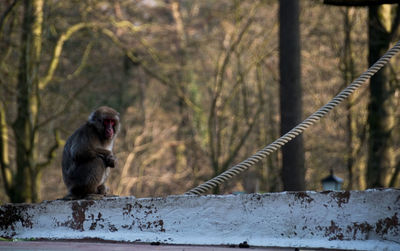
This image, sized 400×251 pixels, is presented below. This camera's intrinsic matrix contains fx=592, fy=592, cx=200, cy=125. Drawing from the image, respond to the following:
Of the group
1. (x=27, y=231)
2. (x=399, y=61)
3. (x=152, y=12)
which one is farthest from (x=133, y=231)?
(x=152, y=12)

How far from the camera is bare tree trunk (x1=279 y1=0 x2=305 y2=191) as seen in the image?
38.9 ft

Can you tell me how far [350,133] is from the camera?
1914 cm

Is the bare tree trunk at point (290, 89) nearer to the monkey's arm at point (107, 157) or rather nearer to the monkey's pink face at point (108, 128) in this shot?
the monkey's pink face at point (108, 128)

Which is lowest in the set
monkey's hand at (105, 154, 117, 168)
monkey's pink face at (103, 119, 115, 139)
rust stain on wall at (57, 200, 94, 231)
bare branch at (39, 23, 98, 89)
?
rust stain on wall at (57, 200, 94, 231)

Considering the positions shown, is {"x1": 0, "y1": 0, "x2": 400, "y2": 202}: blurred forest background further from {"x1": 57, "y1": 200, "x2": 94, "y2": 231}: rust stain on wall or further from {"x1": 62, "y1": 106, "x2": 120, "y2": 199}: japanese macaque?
{"x1": 57, "y1": 200, "x2": 94, "y2": 231}: rust stain on wall

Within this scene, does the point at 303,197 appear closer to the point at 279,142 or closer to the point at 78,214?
the point at 279,142

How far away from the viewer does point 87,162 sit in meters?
5.96

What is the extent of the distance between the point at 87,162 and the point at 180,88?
17.3m

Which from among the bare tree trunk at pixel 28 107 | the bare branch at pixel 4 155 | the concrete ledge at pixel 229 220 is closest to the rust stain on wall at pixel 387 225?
the concrete ledge at pixel 229 220

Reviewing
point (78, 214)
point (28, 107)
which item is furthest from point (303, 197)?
point (28, 107)

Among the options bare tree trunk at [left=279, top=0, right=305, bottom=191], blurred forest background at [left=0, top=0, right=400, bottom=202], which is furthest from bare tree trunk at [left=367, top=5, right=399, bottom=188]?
bare tree trunk at [left=279, top=0, right=305, bottom=191]

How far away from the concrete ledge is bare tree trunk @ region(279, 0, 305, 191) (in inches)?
317

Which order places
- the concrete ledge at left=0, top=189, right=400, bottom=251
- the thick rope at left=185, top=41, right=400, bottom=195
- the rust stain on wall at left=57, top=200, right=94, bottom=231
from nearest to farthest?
the concrete ledge at left=0, top=189, right=400, bottom=251
the rust stain on wall at left=57, top=200, right=94, bottom=231
the thick rope at left=185, top=41, right=400, bottom=195

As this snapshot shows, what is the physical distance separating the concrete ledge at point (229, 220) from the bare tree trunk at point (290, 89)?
806 cm
